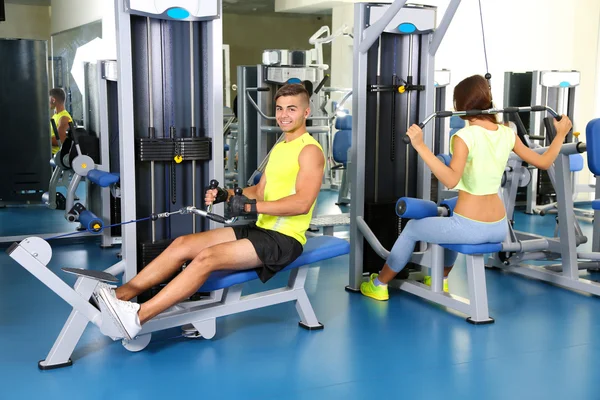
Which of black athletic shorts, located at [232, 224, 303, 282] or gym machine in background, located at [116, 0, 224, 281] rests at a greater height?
gym machine in background, located at [116, 0, 224, 281]

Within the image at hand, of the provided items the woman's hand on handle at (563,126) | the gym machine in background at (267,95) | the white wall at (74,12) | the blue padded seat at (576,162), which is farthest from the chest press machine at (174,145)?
the blue padded seat at (576,162)

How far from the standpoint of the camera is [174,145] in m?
3.51

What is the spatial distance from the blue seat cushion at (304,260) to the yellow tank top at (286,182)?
0.31 ft

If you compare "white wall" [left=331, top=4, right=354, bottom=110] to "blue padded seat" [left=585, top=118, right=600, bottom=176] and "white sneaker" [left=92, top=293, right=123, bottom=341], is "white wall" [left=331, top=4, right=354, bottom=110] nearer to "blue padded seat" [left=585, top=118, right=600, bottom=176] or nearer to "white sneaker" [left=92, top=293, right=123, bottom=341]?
"blue padded seat" [left=585, top=118, right=600, bottom=176]

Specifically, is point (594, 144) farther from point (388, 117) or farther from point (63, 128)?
point (63, 128)

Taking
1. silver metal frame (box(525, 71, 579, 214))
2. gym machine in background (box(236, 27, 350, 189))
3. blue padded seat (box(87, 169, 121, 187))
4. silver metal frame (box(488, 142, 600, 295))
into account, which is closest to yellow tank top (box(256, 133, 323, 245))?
silver metal frame (box(488, 142, 600, 295))

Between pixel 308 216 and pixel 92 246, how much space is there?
2.90 m

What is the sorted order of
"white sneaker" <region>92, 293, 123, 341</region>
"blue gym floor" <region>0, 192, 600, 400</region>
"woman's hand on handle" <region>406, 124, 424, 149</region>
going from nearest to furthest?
"blue gym floor" <region>0, 192, 600, 400</region> → "white sneaker" <region>92, 293, 123, 341</region> → "woman's hand on handle" <region>406, 124, 424, 149</region>

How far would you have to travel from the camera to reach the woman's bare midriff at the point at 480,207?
3596 millimetres

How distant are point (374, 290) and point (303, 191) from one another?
1196 millimetres

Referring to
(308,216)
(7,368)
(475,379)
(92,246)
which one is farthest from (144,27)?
(92,246)

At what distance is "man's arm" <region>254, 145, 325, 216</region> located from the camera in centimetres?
314

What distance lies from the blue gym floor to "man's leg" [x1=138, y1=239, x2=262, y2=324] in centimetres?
28

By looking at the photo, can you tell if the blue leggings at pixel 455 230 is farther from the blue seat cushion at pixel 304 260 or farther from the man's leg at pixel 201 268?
the man's leg at pixel 201 268
